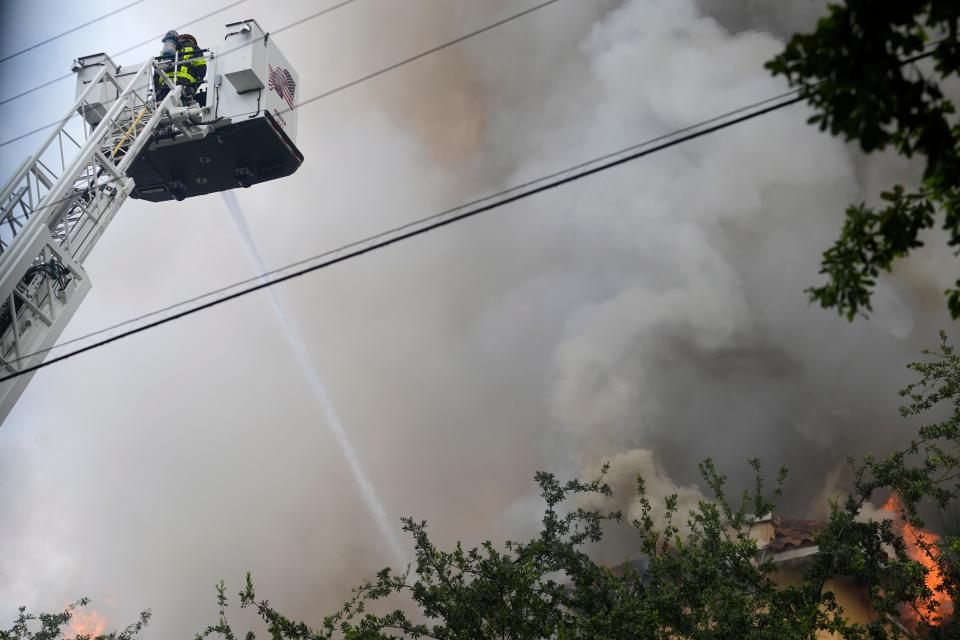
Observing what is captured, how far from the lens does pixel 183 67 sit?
58.2 ft

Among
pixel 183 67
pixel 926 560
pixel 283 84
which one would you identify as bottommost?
pixel 926 560

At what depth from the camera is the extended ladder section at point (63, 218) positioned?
39.9ft

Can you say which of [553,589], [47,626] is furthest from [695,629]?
[47,626]

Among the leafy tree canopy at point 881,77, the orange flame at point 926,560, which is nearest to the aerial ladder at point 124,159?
the leafy tree canopy at point 881,77

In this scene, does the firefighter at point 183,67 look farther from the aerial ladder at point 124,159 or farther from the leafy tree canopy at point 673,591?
the leafy tree canopy at point 673,591

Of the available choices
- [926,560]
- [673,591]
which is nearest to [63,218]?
[673,591]

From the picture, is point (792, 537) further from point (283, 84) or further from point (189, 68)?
point (189, 68)

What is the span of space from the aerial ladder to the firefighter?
0.35 ft

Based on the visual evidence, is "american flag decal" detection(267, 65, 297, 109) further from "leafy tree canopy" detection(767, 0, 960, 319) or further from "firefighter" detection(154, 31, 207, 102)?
"leafy tree canopy" detection(767, 0, 960, 319)

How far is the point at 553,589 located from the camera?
1555 centimetres

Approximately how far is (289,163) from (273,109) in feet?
5.25

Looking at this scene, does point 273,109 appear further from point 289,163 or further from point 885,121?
point 885,121

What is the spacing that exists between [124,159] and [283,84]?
553 centimetres

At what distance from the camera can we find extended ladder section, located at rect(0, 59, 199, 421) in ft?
39.9
